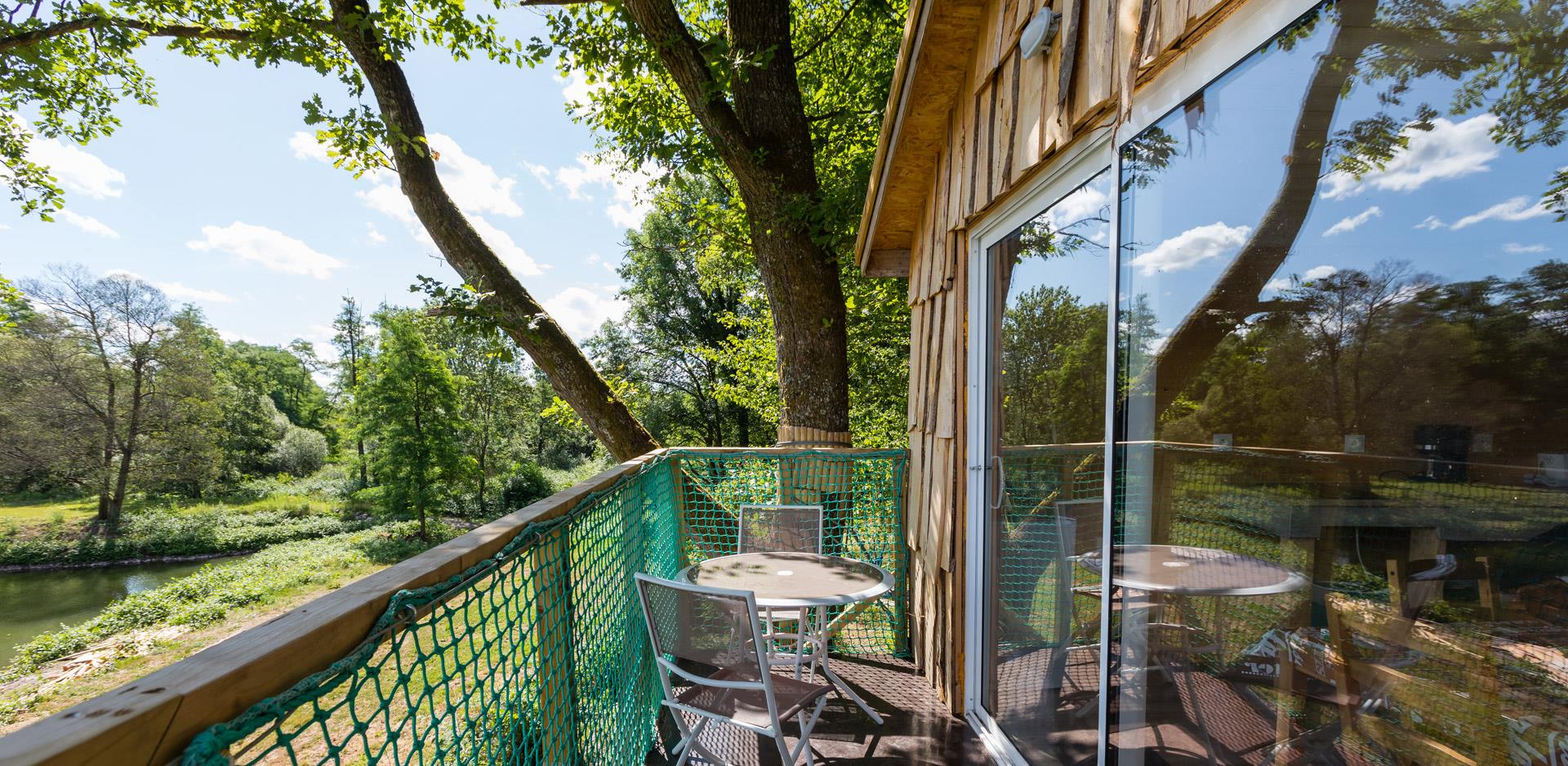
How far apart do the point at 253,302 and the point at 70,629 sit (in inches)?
2352

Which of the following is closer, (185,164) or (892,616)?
(892,616)

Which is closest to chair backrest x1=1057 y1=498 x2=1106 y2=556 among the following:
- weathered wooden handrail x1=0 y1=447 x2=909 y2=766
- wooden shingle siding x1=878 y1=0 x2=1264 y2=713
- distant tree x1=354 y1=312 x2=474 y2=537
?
wooden shingle siding x1=878 y1=0 x2=1264 y2=713

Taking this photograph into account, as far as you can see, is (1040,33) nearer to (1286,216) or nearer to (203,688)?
(1286,216)

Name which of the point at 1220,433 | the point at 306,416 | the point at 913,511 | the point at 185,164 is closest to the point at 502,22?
the point at 913,511

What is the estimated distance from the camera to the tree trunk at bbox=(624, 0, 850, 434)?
16.6 feet

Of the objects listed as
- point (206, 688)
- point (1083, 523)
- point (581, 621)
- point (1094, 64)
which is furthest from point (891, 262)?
point (206, 688)

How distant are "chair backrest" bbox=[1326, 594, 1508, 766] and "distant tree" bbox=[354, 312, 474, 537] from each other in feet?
83.0

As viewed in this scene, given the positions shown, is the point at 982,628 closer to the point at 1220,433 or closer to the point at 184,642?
the point at 1220,433

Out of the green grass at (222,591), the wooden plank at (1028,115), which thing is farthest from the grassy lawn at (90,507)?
the wooden plank at (1028,115)

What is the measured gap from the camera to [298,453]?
116 feet

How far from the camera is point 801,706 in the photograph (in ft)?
7.38

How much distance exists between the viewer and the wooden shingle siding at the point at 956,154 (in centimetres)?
165

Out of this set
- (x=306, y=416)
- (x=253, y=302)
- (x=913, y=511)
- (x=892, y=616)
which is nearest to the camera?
(x=913, y=511)

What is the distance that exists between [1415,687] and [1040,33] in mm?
1812
